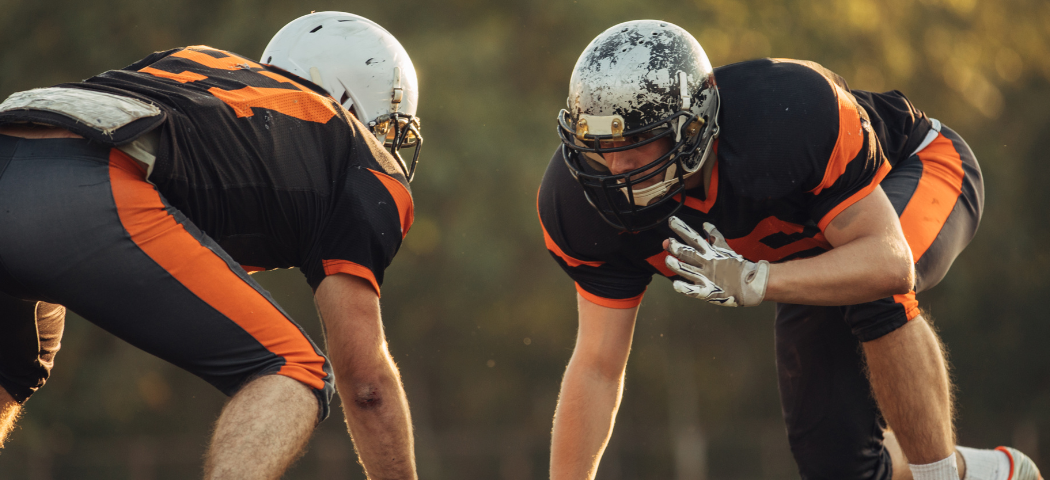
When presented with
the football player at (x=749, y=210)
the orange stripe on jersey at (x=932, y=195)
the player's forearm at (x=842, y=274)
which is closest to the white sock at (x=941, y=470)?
the football player at (x=749, y=210)

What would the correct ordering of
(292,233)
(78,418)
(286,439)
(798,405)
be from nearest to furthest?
(286,439)
(292,233)
(798,405)
(78,418)

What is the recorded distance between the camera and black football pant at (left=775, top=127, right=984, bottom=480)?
11.1ft

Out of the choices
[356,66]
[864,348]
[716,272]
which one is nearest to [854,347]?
[864,348]

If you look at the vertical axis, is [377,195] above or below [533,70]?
above

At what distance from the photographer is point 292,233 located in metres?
2.86

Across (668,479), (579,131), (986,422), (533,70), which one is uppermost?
(579,131)

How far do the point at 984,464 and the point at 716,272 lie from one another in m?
1.48

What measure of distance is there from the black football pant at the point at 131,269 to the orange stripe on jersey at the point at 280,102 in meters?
0.35

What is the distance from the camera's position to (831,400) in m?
3.79

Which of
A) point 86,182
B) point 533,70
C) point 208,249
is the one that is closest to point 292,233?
point 208,249

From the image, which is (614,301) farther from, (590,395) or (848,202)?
(848,202)

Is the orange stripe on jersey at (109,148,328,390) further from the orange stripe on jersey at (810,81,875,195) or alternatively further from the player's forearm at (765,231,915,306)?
the orange stripe on jersey at (810,81,875,195)

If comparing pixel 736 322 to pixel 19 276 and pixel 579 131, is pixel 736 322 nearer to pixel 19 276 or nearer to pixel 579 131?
pixel 579 131

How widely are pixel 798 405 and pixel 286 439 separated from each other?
2.33 m
